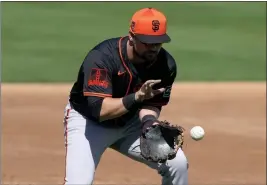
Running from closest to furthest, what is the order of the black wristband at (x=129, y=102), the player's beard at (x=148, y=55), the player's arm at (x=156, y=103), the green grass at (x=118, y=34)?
the black wristband at (x=129, y=102) < the player's beard at (x=148, y=55) < the player's arm at (x=156, y=103) < the green grass at (x=118, y=34)

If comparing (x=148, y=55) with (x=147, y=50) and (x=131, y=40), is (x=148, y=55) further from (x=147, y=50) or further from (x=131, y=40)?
(x=131, y=40)

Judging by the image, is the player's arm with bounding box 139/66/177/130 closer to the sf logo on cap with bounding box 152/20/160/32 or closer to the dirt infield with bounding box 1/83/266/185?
the sf logo on cap with bounding box 152/20/160/32

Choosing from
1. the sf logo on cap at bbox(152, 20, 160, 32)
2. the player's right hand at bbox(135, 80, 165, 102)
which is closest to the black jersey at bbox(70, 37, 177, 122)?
the player's right hand at bbox(135, 80, 165, 102)

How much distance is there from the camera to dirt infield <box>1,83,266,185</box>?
866 centimetres

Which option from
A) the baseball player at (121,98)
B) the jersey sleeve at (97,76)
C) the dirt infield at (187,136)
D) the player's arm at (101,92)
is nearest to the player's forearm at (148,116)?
the baseball player at (121,98)

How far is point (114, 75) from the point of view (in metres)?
5.68

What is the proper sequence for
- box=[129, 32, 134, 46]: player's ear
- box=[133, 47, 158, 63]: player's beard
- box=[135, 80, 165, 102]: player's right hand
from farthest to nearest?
box=[129, 32, 134, 46]: player's ear, box=[133, 47, 158, 63]: player's beard, box=[135, 80, 165, 102]: player's right hand

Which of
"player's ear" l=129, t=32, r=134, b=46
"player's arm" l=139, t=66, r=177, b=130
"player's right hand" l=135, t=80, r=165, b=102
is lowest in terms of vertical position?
"player's arm" l=139, t=66, r=177, b=130

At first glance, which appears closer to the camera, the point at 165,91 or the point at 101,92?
the point at 101,92

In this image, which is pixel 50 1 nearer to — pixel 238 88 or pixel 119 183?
pixel 238 88

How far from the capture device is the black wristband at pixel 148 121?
568 cm

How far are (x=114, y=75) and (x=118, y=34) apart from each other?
35.9ft

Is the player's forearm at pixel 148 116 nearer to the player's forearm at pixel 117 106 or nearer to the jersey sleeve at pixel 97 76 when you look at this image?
the player's forearm at pixel 117 106

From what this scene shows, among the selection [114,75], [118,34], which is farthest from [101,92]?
[118,34]
